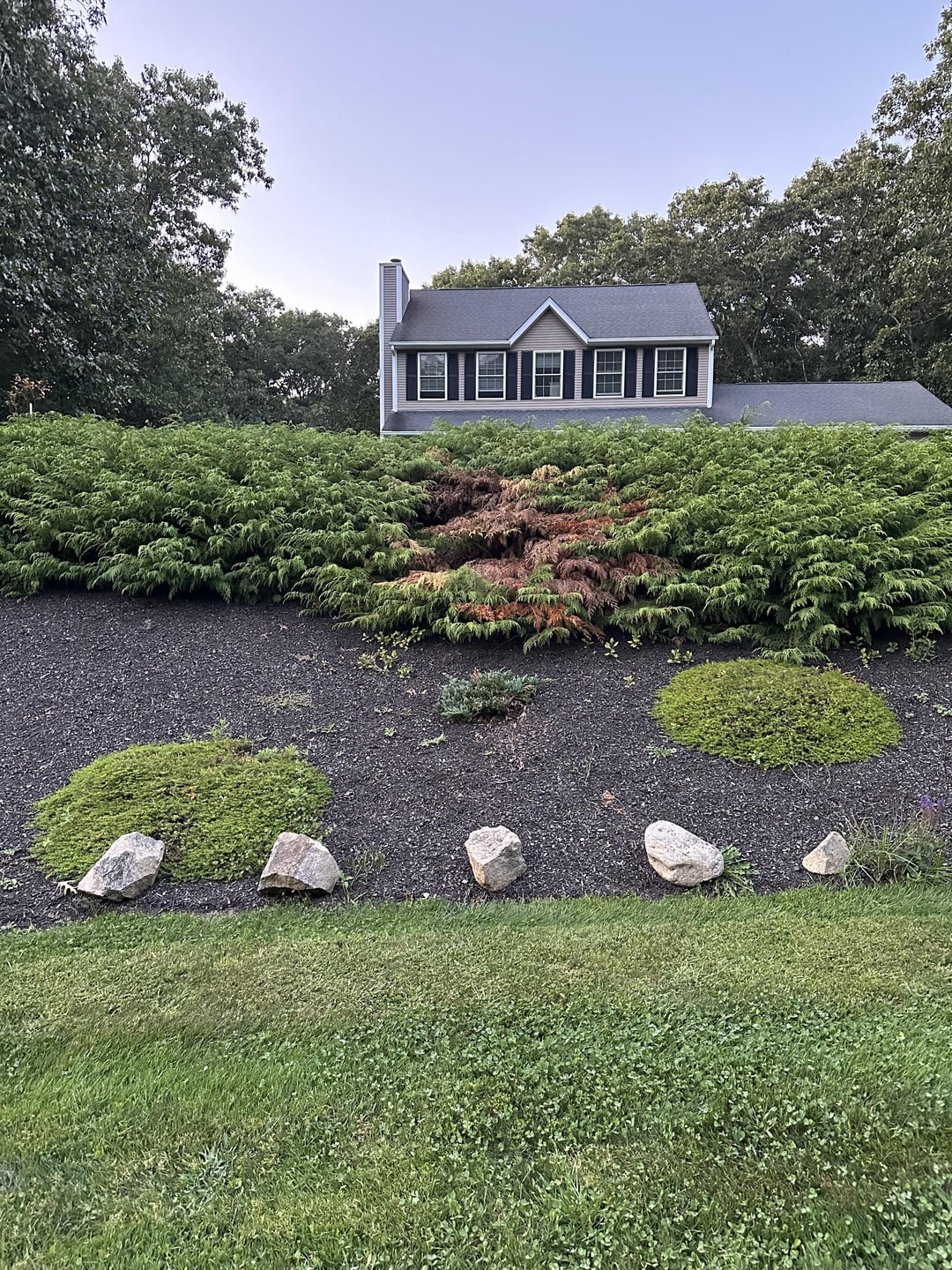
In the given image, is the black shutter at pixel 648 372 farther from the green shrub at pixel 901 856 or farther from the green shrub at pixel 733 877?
the green shrub at pixel 733 877

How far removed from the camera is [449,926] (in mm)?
A: 2848

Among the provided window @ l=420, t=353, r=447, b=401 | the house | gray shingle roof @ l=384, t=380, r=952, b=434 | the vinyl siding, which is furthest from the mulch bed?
window @ l=420, t=353, r=447, b=401

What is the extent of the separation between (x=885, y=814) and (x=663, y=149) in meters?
16.3

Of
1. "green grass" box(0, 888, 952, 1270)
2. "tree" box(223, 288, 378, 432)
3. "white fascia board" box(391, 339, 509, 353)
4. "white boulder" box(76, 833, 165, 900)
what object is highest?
"tree" box(223, 288, 378, 432)

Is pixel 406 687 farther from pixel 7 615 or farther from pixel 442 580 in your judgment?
pixel 7 615

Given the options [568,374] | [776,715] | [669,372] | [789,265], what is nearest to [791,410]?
[669,372]

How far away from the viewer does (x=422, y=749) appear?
4.09 metres

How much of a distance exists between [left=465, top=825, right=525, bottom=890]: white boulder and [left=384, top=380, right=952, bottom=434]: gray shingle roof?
12751mm

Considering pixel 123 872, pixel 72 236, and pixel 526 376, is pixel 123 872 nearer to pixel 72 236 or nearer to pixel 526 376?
pixel 72 236

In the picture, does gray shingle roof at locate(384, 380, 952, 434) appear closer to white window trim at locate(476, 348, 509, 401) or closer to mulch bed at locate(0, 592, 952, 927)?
white window trim at locate(476, 348, 509, 401)

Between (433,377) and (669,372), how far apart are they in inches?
241

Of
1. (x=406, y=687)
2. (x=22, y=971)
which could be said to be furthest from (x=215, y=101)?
(x=22, y=971)

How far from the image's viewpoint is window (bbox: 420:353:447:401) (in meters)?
18.1

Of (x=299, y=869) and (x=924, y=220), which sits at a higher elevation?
(x=924, y=220)
